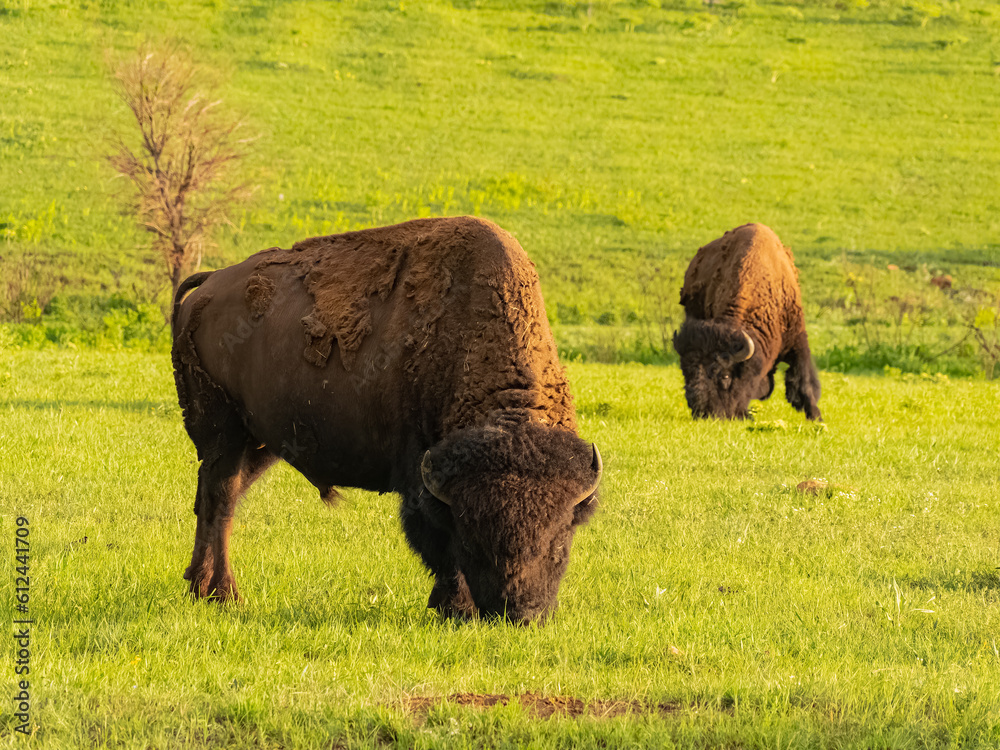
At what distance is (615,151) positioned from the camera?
167ft

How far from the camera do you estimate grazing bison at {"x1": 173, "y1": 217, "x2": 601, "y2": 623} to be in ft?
18.4

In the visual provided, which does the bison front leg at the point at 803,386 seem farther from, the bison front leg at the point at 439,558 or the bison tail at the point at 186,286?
the bison front leg at the point at 439,558

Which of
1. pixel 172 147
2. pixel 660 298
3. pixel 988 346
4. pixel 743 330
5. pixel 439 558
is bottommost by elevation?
pixel 660 298

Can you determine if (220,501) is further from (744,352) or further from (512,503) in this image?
(744,352)

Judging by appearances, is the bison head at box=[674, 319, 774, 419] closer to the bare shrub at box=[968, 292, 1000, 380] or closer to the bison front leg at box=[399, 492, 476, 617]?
the bison front leg at box=[399, 492, 476, 617]

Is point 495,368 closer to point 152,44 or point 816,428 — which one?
point 816,428

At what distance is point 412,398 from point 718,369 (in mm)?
9088

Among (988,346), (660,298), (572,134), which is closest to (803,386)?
(988,346)

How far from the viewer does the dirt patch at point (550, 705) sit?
4.61 meters

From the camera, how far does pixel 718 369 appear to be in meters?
14.7

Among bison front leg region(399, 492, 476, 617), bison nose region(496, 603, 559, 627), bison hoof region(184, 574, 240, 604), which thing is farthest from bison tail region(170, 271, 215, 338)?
bison nose region(496, 603, 559, 627)

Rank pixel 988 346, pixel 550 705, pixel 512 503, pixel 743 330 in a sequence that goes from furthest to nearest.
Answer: pixel 988 346
pixel 743 330
pixel 512 503
pixel 550 705

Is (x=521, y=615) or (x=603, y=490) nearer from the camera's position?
(x=521, y=615)

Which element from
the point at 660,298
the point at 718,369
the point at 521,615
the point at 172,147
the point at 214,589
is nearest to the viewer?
the point at 521,615
